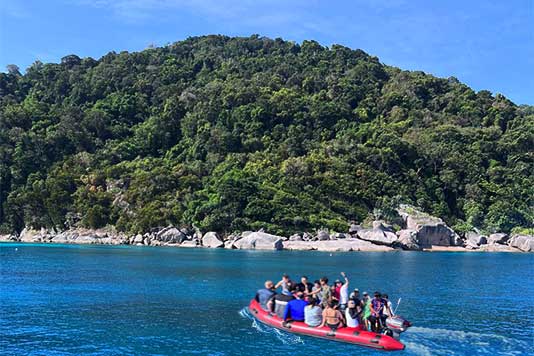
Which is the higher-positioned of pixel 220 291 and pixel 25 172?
pixel 25 172

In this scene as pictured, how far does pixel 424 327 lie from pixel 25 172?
122 metres

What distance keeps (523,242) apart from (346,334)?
3646 inches

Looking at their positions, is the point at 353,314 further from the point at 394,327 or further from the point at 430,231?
the point at 430,231

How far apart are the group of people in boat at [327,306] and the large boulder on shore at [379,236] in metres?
70.9

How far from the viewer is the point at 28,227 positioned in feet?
391

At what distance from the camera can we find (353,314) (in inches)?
934

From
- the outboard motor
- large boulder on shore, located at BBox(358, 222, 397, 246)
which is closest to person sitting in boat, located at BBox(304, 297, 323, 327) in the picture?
the outboard motor

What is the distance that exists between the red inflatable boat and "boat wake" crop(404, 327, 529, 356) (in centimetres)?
119

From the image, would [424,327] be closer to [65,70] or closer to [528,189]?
[528,189]

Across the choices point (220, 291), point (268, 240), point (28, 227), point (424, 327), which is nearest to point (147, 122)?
point (28, 227)

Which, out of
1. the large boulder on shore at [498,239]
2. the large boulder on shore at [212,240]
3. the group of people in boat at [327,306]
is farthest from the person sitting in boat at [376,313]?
the large boulder on shore at [498,239]

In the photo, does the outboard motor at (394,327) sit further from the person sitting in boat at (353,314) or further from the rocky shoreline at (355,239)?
the rocky shoreline at (355,239)

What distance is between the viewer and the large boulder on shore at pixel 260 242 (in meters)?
92.4

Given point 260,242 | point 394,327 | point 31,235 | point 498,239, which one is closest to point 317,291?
point 394,327
